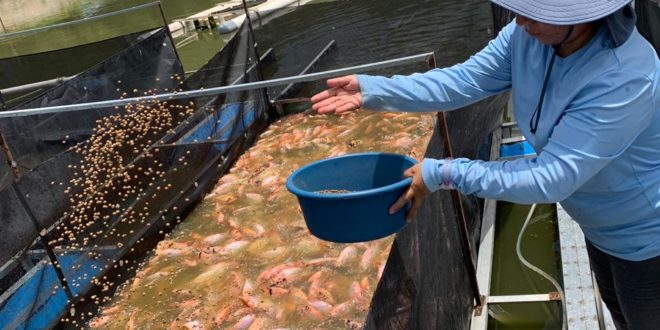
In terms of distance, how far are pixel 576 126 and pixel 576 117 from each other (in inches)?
1.1

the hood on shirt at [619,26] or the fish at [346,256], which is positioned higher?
the hood on shirt at [619,26]

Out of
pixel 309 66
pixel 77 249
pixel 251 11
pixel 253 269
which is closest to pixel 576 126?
pixel 253 269

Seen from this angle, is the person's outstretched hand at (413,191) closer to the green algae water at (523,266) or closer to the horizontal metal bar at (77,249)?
the green algae water at (523,266)

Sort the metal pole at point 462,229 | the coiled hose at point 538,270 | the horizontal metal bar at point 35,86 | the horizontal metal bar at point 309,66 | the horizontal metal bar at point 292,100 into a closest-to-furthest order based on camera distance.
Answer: the metal pole at point 462,229 → the coiled hose at point 538,270 → the horizontal metal bar at point 292,100 → the horizontal metal bar at point 309,66 → the horizontal metal bar at point 35,86

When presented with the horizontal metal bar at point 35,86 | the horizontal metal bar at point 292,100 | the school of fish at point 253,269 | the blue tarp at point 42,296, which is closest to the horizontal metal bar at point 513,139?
the school of fish at point 253,269

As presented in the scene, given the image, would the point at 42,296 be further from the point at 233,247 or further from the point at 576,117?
the point at 576,117

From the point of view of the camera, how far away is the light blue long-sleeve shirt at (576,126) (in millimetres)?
1559

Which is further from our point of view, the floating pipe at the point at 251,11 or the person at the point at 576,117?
the floating pipe at the point at 251,11

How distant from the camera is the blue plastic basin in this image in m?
2.08

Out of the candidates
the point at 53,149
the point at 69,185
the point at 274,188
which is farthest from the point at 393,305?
the point at 53,149

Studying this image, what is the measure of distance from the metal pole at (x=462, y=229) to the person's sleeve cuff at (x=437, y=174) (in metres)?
1.22

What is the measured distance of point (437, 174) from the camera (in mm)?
1795

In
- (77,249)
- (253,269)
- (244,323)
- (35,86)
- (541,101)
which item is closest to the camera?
(541,101)

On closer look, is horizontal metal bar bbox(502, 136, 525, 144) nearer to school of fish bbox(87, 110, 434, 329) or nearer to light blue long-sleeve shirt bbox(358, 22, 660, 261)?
school of fish bbox(87, 110, 434, 329)
